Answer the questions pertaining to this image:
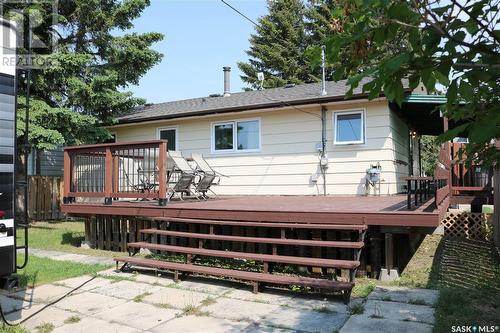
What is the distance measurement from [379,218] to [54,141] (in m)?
8.81

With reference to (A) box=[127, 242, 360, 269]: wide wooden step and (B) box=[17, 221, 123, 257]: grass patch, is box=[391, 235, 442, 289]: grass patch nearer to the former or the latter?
(A) box=[127, 242, 360, 269]: wide wooden step

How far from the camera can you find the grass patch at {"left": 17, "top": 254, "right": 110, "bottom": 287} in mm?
5555

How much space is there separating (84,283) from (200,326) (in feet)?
7.67

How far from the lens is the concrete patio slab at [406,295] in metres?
4.43

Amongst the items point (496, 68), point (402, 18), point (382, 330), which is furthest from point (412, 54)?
point (382, 330)

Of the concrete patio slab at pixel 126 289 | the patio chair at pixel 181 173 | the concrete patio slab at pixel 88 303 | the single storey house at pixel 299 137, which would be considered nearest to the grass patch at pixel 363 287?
the concrete patio slab at pixel 126 289

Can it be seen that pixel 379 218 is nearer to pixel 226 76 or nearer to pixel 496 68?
Answer: pixel 496 68

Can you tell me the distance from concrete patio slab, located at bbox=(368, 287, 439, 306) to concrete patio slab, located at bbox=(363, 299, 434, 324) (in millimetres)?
144

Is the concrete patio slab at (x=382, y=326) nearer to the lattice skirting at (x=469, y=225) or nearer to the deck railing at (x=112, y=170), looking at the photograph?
the deck railing at (x=112, y=170)

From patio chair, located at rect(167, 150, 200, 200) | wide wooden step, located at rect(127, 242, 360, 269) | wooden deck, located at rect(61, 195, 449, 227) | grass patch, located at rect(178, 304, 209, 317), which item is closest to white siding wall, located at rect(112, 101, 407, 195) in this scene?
patio chair, located at rect(167, 150, 200, 200)

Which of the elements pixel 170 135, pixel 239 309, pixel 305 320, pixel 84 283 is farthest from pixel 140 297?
pixel 170 135

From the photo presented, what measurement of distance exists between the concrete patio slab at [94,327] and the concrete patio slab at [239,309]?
32.9 inches

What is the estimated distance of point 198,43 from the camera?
38.1ft

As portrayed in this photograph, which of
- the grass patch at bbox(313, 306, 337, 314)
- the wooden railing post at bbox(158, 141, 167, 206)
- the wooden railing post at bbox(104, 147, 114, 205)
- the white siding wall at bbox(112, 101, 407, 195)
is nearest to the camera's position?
the grass patch at bbox(313, 306, 337, 314)
